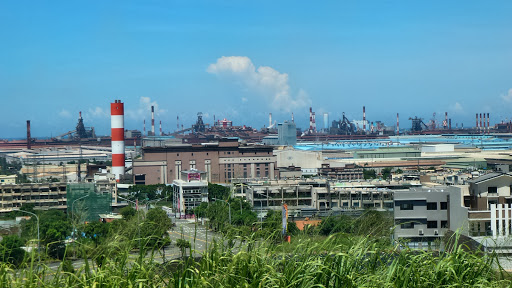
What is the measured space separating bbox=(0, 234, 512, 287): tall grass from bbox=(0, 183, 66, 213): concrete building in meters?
15.7

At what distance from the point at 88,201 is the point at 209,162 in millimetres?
12026

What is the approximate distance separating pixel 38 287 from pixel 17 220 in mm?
13962

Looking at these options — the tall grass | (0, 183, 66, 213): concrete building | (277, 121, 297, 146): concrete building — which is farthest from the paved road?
(277, 121, 297, 146): concrete building

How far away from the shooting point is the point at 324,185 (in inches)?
736

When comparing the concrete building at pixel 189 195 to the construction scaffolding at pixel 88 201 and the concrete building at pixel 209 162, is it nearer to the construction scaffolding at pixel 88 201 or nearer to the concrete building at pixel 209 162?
the construction scaffolding at pixel 88 201

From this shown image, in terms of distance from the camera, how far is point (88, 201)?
1759 centimetres

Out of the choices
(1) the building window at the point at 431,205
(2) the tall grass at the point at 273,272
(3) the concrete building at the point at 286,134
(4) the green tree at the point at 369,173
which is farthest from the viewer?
(3) the concrete building at the point at 286,134

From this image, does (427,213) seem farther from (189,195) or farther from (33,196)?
(33,196)

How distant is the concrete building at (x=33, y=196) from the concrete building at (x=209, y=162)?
8815 millimetres

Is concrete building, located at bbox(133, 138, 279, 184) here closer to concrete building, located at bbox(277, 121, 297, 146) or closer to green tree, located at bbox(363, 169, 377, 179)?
green tree, located at bbox(363, 169, 377, 179)

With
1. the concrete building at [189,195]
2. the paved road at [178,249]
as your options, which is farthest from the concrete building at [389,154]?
the paved road at [178,249]

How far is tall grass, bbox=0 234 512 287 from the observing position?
364cm

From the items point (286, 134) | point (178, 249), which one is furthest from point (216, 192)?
point (286, 134)

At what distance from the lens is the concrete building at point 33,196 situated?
19.2m
